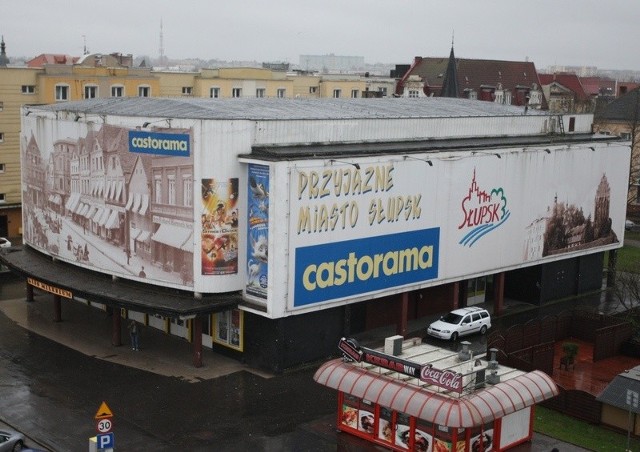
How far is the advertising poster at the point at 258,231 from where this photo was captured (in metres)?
34.1

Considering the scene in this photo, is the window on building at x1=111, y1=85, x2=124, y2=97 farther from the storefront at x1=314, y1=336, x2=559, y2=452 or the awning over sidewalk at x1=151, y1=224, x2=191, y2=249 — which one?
the storefront at x1=314, y1=336, x2=559, y2=452

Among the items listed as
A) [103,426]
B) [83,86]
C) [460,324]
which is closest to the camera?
[103,426]

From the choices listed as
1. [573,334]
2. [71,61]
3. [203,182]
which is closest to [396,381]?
[203,182]

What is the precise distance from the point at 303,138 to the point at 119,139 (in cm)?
768

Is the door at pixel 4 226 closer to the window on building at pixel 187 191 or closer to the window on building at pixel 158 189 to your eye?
the window on building at pixel 158 189

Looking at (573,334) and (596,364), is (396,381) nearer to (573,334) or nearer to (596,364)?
(596,364)

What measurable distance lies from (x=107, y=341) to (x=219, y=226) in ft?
27.1

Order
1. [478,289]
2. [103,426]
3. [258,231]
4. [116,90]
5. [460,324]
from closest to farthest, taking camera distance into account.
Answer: [103,426]
[258,231]
[460,324]
[478,289]
[116,90]

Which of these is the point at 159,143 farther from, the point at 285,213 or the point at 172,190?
the point at 285,213

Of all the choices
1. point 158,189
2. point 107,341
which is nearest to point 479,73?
point 158,189

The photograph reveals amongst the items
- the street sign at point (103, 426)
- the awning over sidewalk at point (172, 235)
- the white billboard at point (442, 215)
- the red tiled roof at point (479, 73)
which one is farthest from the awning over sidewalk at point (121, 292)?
the red tiled roof at point (479, 73)

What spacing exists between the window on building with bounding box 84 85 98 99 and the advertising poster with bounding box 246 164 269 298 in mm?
31590

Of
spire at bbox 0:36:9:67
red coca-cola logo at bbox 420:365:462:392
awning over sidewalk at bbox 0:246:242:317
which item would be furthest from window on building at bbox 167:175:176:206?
spire at bbox 0:36:9:67

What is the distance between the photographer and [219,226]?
34.7 meters
